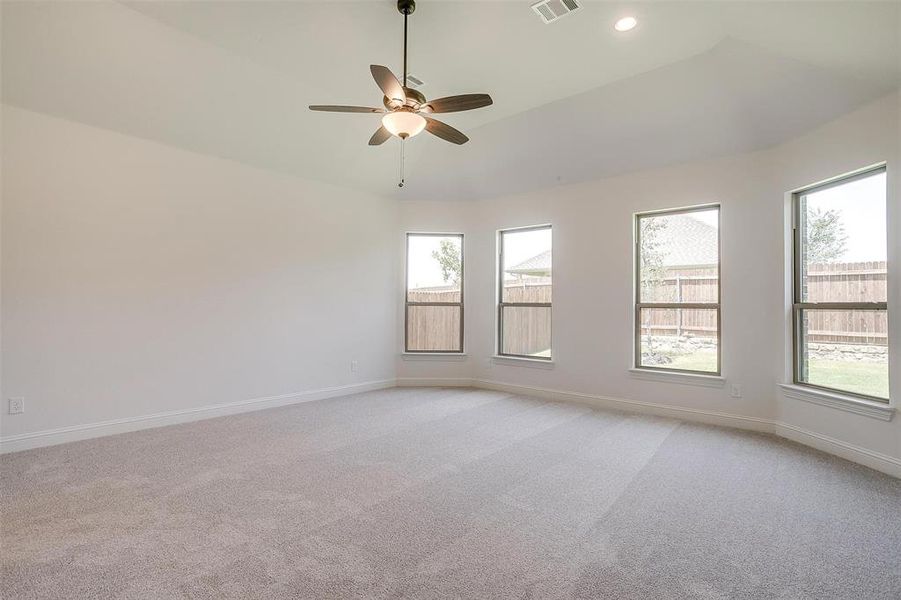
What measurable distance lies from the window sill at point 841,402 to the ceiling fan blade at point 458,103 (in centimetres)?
364

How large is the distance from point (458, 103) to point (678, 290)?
11.3 ft

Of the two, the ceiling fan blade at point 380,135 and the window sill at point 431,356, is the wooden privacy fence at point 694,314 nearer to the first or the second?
the window sill at point 431,356

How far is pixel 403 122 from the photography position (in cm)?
290

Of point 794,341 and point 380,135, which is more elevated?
point 380,135

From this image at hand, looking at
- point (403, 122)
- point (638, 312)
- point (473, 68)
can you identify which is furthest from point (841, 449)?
point (473, 68)

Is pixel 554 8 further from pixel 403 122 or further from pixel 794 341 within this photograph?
pixel 794 341

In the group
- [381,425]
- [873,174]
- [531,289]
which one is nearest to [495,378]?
[531,289]

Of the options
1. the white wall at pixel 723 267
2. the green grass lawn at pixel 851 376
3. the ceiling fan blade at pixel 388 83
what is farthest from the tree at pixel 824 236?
the ceiling fan blade at pixel 388 83

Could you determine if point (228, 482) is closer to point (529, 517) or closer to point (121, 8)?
point (529, 517)

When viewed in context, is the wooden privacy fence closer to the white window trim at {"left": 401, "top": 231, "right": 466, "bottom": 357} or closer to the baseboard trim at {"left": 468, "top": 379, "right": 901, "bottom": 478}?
the white window trim at {"left": 401, "top": 231, "right": 466, "bottom": 357}

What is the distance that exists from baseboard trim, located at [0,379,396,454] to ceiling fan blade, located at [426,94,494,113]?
3.84 meters

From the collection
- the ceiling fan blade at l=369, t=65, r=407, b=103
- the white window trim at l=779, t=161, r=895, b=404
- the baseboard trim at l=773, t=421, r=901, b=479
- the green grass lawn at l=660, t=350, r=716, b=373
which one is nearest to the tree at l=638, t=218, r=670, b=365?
the green grass lawn at l=660, t=350, r=716, b=373

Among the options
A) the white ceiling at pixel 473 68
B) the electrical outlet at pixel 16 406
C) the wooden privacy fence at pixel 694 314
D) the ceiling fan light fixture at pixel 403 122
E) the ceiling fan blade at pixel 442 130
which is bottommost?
the electrical outlet at pixel 16 406

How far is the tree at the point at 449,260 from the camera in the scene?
654cm
